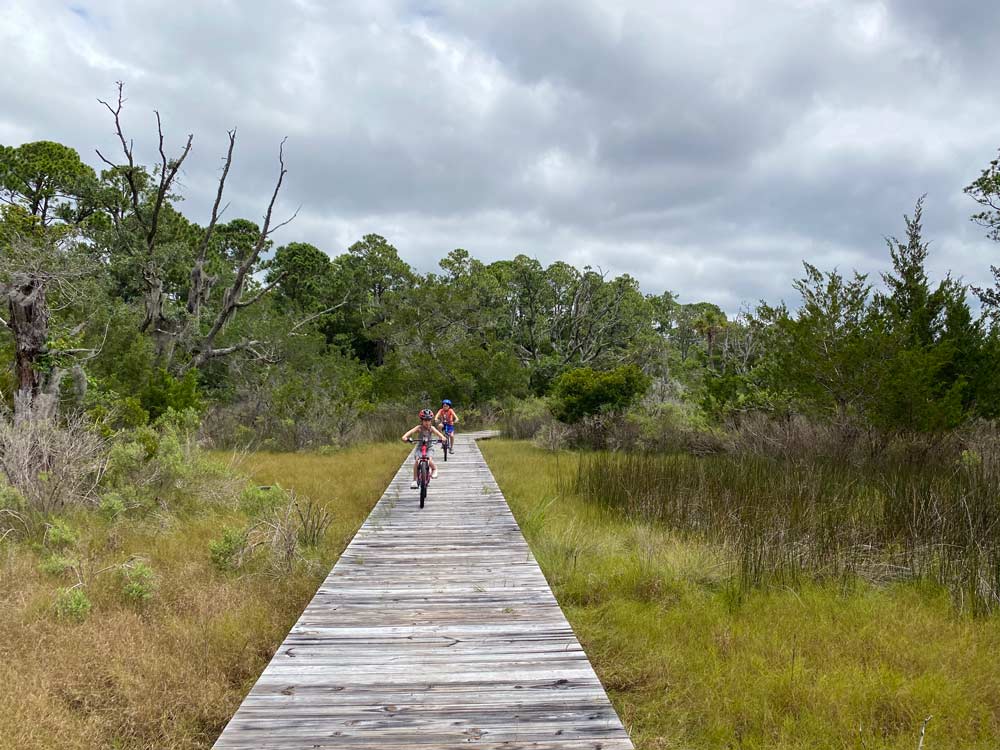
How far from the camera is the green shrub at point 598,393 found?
701 inches

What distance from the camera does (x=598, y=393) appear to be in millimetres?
17859

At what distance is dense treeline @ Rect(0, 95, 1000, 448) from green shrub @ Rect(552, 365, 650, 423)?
0.23ft

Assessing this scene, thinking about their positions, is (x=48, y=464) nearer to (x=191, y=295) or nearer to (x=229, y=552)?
(x=229, y=552)

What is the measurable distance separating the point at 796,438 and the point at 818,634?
27.0ft

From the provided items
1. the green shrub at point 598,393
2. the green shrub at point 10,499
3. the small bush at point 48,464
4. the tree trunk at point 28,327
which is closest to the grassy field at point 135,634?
the small bush at point 48,464

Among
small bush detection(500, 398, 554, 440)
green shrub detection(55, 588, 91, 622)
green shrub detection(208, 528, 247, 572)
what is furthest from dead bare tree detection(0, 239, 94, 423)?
small bush detection(500, 398, 554, 440)

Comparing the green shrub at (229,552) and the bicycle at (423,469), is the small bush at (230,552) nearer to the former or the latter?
the green shrub at (229,552)

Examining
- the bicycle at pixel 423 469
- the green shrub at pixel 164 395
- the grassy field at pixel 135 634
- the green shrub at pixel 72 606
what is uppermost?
the green shrub at pixel 164 395

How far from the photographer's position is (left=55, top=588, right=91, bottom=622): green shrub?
171 inches

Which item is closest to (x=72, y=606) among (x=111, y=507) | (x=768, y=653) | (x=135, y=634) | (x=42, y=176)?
(x=135, y=634)

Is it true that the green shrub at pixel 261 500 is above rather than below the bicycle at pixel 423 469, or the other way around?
below

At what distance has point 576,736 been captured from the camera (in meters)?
2.71

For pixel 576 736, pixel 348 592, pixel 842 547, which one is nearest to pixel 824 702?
pixel 576 736

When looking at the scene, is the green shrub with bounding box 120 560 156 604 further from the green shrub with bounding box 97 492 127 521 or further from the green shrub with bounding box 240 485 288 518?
the green shrub with bounding box 97 492 127 521
